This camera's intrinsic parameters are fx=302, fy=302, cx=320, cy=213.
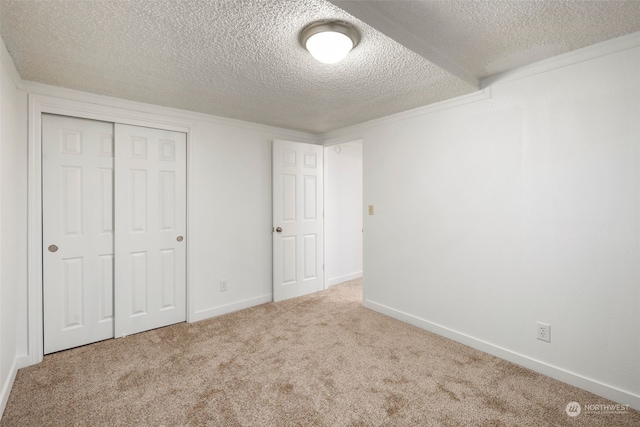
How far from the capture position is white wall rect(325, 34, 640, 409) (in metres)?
1.82

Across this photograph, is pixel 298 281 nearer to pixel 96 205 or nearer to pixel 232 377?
pixel 232 377

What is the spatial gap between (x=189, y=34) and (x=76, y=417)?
2248mm

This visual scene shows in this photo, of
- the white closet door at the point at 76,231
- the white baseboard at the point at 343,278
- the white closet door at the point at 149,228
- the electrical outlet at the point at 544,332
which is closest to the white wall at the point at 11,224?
the white closet door at the point at 76,231

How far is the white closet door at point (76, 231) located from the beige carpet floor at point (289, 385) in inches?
8.6

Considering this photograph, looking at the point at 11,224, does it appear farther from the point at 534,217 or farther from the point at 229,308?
the point at 534,217

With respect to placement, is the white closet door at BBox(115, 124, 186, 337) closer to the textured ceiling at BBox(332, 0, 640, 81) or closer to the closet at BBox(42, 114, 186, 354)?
the closet at BBox(42, 114, 186, 354)

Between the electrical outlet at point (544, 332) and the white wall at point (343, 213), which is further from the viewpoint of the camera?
the white wall at point (343, 213)

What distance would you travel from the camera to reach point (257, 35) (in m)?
1.65

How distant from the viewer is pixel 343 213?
463cm

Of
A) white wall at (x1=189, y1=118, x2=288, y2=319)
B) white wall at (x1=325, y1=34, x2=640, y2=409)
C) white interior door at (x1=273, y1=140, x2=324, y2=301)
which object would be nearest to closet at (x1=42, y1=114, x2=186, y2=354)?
white wall at (x1=189, y1=118, x2=288, y2=319)

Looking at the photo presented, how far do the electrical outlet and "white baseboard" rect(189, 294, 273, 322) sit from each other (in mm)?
2673

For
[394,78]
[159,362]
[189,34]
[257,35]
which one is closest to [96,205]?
[159,362]

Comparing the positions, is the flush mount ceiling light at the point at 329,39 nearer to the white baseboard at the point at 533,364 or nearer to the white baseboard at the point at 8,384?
the white baseboard at the point at 533,364

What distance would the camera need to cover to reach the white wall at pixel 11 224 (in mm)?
1775
